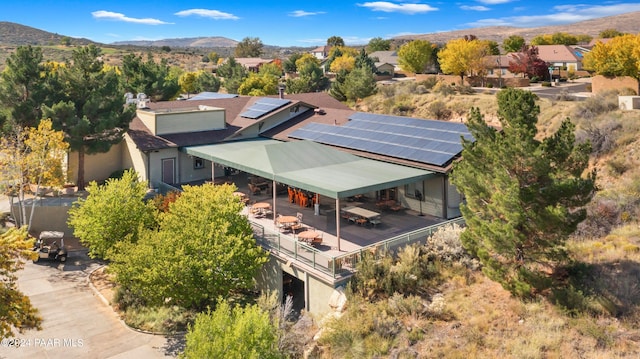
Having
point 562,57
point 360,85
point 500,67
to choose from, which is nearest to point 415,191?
point 360,85

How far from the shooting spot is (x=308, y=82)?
7106 cm

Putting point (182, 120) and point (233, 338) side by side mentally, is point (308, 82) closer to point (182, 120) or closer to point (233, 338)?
point (182, 120)

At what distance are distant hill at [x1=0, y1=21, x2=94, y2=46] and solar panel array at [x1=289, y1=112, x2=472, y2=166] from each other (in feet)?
586

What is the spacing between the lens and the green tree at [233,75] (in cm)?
7700

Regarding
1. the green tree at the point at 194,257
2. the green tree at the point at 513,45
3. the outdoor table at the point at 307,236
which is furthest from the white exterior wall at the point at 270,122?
the green tree at the point at 513,45

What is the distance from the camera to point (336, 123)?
3178cm

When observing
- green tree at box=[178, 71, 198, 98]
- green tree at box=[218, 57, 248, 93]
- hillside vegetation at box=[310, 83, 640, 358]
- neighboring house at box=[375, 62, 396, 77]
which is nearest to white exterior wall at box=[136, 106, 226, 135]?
hillside vegetation at box=[310, 83, 640, 358]

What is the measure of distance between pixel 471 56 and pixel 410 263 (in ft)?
175

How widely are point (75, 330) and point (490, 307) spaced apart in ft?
50.0

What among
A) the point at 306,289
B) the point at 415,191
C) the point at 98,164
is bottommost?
the point at 306,289

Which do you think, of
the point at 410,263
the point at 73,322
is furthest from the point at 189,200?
the point at 410,263

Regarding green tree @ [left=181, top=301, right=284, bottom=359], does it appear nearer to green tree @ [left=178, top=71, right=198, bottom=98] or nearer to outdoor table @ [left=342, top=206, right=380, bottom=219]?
outdoor table @ [left=342, top=206, right=380, bottom=219]

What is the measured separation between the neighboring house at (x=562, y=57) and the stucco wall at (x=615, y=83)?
3289 cm

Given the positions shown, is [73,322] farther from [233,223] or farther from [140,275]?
[233,223]
